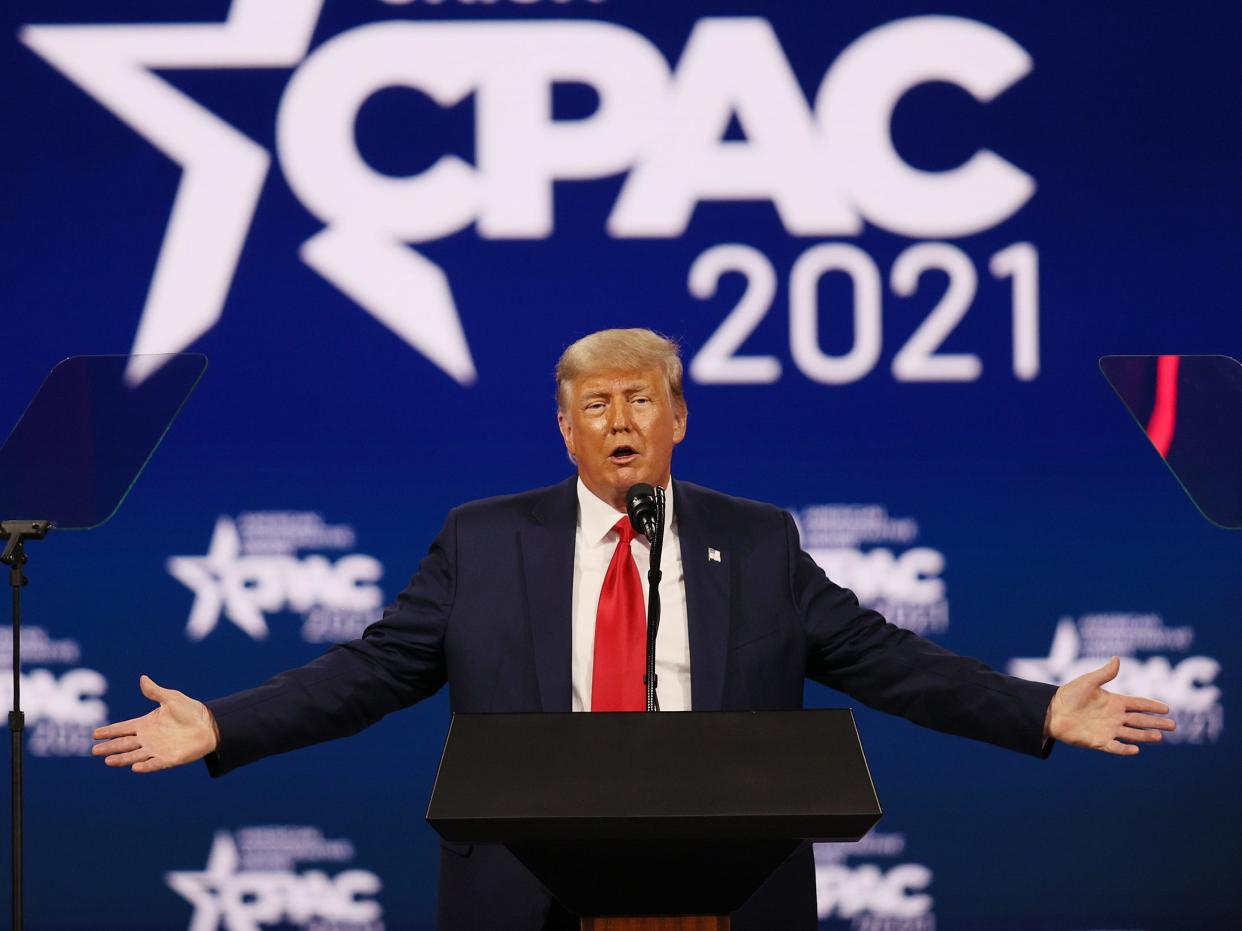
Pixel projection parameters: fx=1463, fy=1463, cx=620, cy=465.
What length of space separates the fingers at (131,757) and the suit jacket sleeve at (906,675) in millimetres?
1113

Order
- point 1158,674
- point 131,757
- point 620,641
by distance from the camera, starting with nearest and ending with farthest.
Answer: point 131,757 → point 620,641 → point 1158,674

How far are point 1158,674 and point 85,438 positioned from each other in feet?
9.65

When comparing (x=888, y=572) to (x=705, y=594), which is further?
(x=888, y=572)

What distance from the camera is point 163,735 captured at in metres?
2.15

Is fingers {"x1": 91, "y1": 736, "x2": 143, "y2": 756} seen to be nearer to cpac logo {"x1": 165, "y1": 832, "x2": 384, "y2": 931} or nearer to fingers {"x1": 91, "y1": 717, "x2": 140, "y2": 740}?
fingers {"x1": 91, "y1": 717, "x2": 140, "y2": 740}

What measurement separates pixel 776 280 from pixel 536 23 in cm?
97

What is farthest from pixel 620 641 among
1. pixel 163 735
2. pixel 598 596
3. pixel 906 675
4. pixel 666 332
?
pixel 666 332

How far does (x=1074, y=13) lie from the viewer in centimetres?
409

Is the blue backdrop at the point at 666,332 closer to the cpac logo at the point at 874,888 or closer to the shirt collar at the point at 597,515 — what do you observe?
the cpac logo at the point at 874,888

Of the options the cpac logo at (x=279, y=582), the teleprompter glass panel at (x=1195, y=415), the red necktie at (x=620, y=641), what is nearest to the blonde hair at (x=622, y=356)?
the red necktie at (x=620, y=641)

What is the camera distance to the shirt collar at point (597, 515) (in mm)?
2609

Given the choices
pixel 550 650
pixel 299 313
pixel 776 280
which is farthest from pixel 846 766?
pixel 299 313

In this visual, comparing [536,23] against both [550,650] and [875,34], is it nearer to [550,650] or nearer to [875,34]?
[875,34]

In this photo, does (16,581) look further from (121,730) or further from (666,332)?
(666,332)
